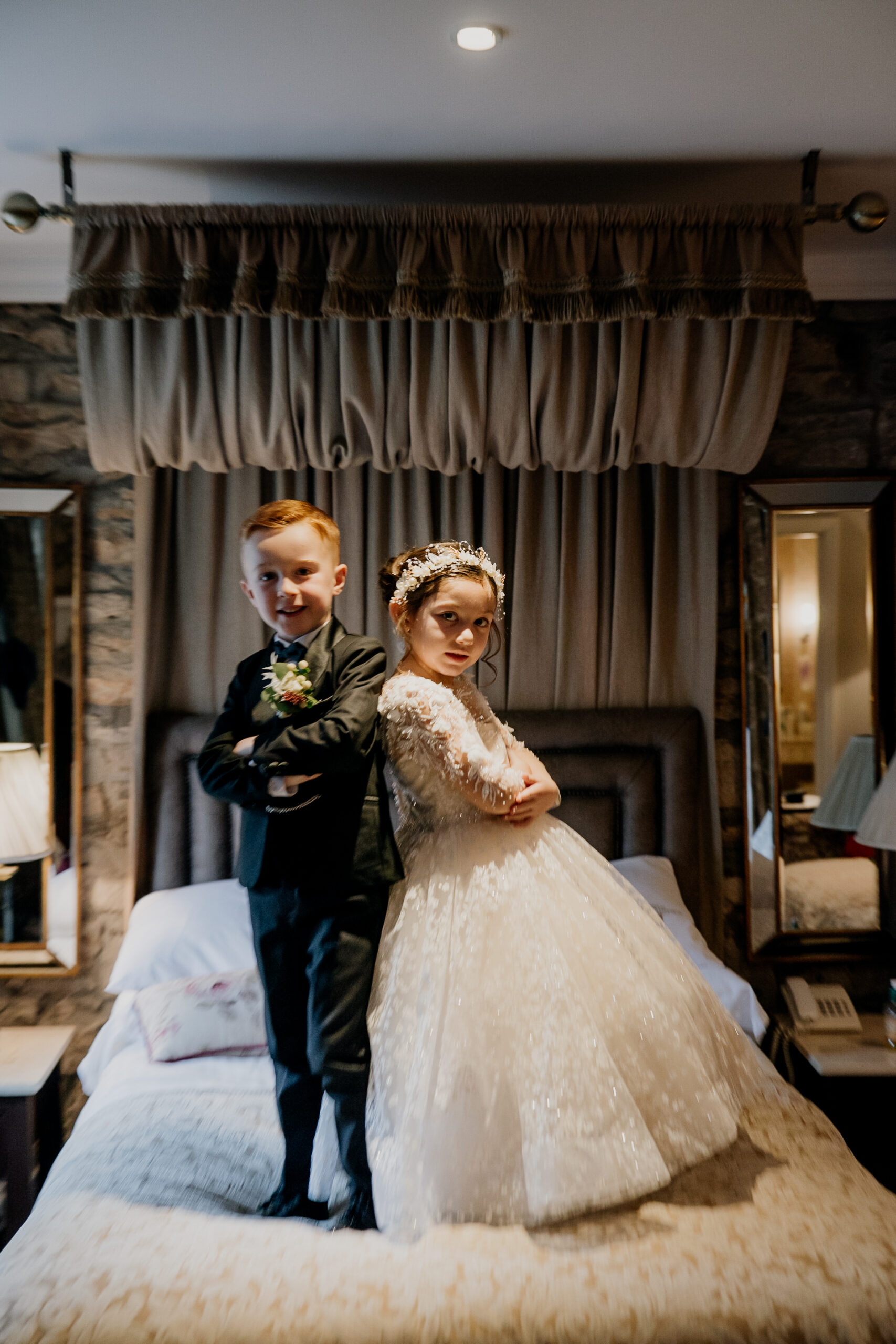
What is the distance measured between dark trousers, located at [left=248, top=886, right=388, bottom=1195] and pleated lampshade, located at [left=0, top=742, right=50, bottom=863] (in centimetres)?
131

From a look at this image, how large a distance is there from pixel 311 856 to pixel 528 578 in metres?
1.54

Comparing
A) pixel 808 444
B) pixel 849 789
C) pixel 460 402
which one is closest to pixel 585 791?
pixel 849 789

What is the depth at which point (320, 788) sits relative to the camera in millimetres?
1716

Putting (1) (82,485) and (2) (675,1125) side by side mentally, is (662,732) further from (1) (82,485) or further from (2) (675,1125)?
(1) (82,485)

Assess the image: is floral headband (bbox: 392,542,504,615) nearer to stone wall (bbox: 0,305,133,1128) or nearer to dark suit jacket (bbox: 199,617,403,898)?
dark suit jacket (bbox: 199,617,403,898)

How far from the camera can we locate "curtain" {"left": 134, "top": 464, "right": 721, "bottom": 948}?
117 inches

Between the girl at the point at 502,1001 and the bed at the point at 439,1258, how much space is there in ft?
0.27

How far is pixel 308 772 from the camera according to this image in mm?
1630

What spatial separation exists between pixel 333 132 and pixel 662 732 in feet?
6.03

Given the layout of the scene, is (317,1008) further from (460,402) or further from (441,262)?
(441,262)

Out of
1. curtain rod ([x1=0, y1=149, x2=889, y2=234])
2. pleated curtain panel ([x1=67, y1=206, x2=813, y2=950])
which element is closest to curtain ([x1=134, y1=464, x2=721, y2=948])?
pleated curtain panel ([x1=67, y1=206, x2=813, y2=950])

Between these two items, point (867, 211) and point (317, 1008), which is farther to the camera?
point (867, 211)

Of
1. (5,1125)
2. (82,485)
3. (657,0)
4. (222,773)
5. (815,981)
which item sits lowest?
(5,1125)

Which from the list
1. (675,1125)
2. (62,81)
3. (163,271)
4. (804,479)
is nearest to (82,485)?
(163,271)
